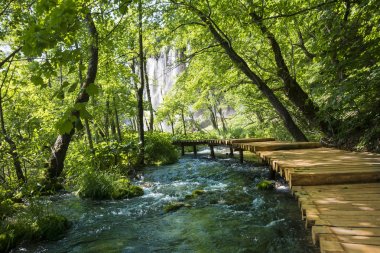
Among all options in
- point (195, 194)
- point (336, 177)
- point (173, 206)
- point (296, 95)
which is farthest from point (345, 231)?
point (296, 95)

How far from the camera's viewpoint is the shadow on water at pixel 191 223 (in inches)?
198

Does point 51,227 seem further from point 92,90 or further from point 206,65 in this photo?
point 206,65

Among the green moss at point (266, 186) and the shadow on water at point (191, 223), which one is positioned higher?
the green moss at point (266, 186)

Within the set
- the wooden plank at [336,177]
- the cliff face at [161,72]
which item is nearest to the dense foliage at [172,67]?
the wooden plank at [336,177]

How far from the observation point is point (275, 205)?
677 cm

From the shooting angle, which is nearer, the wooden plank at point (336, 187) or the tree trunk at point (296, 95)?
the wooden plank at point (336, 187)

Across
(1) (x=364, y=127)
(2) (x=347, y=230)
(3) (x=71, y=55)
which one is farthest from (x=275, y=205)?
(3) (x=71, y=55)

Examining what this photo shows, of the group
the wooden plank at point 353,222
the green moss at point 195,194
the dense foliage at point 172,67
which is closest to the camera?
the wooden plank at point 353,222

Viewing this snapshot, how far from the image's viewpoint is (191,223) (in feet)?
19.9

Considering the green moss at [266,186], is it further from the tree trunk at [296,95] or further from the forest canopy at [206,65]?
the tree trunk at [296,95]

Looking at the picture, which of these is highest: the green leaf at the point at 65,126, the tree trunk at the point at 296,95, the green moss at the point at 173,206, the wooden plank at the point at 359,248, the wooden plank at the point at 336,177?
the tree trunk at the point at 296,95

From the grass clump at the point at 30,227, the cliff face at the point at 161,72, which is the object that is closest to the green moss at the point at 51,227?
the grass clump at the point at 30,227

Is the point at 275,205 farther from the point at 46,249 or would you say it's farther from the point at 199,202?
the point at 46,249

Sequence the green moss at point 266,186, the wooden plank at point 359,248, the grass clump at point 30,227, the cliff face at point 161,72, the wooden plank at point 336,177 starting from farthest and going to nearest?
the cliff face at point 161,72, the green moss at point 266,186, the grass clump at point 30,227, the wooden plank at point 336,177, the wooden plank at point 359,248
